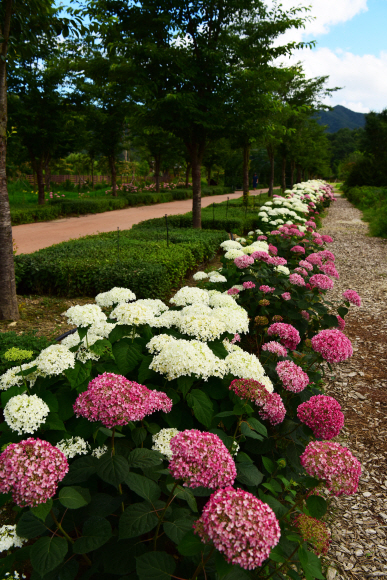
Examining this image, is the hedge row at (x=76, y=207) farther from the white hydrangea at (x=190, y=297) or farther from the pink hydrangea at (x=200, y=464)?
the pink hydrangea at (x=200, y=464)

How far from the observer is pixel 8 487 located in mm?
1099

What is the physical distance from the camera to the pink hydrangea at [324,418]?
59.9 inches

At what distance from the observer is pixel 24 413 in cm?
147

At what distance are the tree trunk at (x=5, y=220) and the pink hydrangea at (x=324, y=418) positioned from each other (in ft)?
12.8

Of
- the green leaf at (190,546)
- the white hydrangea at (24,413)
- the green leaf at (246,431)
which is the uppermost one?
the white hydrangea at (24,413)

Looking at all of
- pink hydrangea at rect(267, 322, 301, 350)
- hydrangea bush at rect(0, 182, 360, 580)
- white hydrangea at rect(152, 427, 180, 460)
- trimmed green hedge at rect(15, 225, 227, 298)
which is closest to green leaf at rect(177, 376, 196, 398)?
hydrangea bush at rect(0, 182, 360, 580)

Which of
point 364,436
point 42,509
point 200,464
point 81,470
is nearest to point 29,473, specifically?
point 42,509

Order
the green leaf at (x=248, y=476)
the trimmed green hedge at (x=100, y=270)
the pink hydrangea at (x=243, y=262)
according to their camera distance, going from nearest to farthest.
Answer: the green leaf at (x=248, y=476)
the pink hydrangea at (x=243, y=262)
the trimmed green hedge at (x=100, y=270)

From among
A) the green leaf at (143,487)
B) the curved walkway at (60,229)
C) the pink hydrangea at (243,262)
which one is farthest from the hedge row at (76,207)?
the green leaf at (143,487)

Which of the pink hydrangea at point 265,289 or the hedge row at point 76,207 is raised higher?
the hedge row at point 76,207

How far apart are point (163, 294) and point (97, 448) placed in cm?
415

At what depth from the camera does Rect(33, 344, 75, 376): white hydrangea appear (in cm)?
175

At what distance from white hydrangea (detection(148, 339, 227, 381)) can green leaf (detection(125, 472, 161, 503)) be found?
454 millimetres

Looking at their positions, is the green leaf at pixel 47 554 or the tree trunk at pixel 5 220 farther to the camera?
the tree trunk at pixel 5 220
